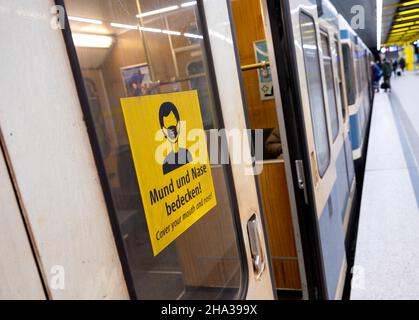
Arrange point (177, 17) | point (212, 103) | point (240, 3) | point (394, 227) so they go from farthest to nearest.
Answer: point (394, 227), point (240, 3), point (212, 103), point (177, 17)

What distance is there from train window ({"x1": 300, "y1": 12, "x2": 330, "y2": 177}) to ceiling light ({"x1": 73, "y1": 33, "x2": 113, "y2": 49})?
1.54 metres

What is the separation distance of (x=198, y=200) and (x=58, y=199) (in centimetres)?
47

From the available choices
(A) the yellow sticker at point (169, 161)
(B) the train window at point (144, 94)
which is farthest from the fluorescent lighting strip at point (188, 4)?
(A) the yellow sticker at point (169, 161)

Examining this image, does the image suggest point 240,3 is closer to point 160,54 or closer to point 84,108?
point 160,54

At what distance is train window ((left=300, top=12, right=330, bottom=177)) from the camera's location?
214 centimetres

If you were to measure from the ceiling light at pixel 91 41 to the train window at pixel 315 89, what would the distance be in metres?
1.54

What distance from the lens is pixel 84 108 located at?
2.12 ft

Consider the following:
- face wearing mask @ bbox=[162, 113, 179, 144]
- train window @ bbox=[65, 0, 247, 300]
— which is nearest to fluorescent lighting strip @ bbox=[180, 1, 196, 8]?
train window @ bbox=[65, 0, 247, 300]

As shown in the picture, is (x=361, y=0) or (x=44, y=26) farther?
(x=361, y=0)

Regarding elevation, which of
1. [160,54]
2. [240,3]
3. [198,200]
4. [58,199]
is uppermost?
[240,3]

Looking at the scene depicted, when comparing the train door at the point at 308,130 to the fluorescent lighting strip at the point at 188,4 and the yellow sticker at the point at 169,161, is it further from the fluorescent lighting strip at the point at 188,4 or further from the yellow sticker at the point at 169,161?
the yellow sticker at the point at 169,161

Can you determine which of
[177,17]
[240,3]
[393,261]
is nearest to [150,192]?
[177,17]

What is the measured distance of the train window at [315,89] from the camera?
84.4 inches

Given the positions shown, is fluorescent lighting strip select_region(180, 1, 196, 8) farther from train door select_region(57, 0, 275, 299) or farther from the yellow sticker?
the yellow sticker
